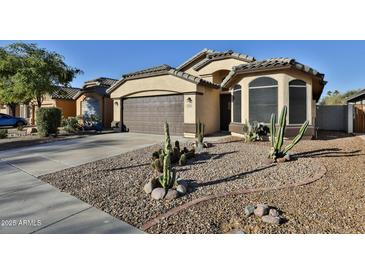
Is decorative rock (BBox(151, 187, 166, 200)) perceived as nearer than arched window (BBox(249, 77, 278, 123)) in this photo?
Yes

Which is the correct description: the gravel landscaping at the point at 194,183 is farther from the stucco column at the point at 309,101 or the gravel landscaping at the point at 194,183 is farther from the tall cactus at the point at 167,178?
the stucco column at the point at 309,101

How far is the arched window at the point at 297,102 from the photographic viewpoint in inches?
411

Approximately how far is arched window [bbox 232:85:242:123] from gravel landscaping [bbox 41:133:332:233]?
4.18 metres

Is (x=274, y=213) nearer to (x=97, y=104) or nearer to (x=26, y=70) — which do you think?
(x=26, y=70)

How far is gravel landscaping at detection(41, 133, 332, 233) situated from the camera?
11.9ft

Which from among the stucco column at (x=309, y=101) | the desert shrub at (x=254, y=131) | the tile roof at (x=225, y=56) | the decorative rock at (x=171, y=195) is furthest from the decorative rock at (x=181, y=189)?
the tile roof at (x=225, y=56)

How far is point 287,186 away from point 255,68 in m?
7.23

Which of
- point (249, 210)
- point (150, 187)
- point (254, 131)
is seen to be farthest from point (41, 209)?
point (254, 131)

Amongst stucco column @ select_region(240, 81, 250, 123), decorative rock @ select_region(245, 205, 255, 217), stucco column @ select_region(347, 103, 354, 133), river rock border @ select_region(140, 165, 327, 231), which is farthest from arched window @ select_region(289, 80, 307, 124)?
decorative rock @ select_region(245, 205, 255, 217)

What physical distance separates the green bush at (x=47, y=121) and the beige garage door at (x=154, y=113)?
4.24m

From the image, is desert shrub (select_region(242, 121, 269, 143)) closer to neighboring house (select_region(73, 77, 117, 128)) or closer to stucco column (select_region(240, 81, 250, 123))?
stucco column (select_region(240, 81, 250, 123))

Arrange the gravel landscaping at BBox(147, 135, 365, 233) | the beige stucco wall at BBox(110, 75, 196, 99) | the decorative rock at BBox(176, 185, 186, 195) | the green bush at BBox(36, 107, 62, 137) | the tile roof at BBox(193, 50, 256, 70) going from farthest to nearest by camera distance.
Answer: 1. the tile roof at BBox(193, 50, 256, 70)
2. the green bush at BBox(36, 107, 62, 137)
3. the beige stucco wall at BBox(110, 75, 196, 99)
4. the decorative rock at BBox(176, 185, 186, 195)
5. the gravel landscaping at BBox(147, 135, 365, 233)

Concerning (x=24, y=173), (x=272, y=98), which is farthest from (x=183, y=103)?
(x=24, y=173)
